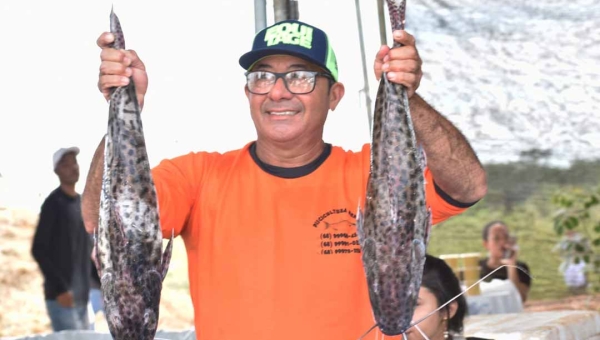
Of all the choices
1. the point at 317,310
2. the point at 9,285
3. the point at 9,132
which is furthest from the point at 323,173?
the point at 9,285

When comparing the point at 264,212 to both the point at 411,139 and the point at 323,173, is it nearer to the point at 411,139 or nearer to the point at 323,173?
the point at 323,173

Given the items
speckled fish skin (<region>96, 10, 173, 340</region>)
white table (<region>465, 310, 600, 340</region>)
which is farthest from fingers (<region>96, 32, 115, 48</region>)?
white table (<region>465, 310, 600, 340</region>)

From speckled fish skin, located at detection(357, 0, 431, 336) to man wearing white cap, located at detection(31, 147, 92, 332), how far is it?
5160 mm

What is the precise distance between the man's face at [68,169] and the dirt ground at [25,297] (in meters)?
1.08

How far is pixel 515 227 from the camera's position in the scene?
7734 mm

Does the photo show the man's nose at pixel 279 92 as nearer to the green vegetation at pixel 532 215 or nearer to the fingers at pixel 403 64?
the fingers at pixel 403 64

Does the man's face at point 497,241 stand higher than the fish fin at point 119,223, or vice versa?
the fish fin at point 119,223

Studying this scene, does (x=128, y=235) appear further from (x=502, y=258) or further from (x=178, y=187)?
(x=502, y=258)

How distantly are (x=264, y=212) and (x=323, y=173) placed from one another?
29 cm

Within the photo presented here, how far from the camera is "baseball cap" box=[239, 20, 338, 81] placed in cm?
318

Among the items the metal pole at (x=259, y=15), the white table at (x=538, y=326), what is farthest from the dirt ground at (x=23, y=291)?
the metal pole at (x=259, y=15)

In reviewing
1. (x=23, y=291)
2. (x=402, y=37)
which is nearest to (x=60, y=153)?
(x=23, y=291)

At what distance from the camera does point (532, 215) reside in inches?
285

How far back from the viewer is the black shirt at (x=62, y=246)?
7.33 meters
